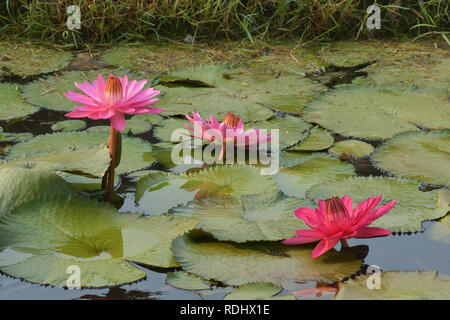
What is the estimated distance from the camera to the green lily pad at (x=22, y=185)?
1477mm

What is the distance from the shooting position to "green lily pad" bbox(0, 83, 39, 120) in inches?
91.0

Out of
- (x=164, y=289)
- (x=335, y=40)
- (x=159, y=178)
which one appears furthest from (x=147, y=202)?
(x=335, y=40)

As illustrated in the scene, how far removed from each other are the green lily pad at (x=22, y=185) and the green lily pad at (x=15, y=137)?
594mm

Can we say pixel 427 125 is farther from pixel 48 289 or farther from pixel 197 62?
pixel 48 289

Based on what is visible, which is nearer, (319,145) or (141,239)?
→ (141,239)

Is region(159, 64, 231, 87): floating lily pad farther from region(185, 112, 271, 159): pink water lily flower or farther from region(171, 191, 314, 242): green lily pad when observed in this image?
region(171, 191, 314, 242): green lily pad

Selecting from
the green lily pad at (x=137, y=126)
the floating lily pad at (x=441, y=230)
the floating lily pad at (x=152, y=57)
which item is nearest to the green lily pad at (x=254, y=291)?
the floating lily pad at (x=441, y=230)

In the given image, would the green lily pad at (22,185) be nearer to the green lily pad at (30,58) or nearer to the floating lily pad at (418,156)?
the floating lily pad at (418,156)

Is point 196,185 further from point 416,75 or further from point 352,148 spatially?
point 416,75

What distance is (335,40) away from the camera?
3414 millimetres

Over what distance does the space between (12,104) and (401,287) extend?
69.2 inches

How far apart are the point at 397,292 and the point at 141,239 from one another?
592 millimetres

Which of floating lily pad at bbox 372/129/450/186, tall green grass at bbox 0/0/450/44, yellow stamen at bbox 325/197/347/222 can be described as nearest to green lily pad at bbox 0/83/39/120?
tall green grass at bbox 0/0/450/44

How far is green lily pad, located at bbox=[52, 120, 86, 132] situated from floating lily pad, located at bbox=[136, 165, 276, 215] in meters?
0.57
